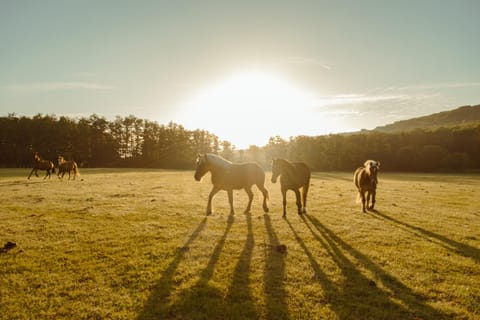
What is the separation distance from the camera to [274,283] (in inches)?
220

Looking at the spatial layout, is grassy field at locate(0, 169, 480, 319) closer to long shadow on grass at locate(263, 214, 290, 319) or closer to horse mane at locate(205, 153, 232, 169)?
long shadow on grass at locate(263, 214, 290, 319)

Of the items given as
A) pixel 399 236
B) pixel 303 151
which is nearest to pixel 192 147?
pixel 303 151

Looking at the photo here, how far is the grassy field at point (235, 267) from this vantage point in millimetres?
4664

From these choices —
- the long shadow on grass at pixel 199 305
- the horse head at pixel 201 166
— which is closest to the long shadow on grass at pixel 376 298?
the long shadow on grass at pixel 199 305

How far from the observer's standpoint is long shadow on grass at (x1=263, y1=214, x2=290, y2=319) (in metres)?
4.56

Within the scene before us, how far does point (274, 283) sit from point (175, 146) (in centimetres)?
8568

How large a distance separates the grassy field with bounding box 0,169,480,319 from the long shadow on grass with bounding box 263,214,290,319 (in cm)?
3

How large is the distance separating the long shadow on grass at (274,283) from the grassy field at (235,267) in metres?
0.03

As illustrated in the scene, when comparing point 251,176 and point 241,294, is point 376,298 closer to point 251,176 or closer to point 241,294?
point 241,294

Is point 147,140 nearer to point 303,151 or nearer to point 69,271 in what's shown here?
point 303,151

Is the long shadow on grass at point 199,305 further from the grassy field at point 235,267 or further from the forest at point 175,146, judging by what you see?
the forest at point 175,146

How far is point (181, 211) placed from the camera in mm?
12914

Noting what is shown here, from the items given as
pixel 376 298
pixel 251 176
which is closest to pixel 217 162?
pixel 251 176

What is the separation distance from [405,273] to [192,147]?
289 ft
